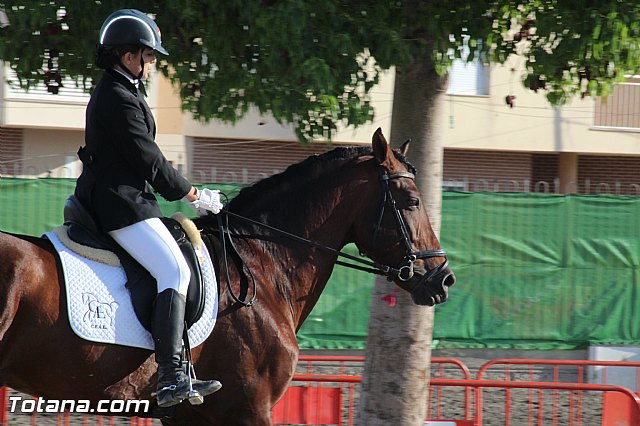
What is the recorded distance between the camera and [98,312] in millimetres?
4566

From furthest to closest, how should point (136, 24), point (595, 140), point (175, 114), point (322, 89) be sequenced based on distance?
1. point (595, 140)
2. point (175, 114)
3. point (322, 89)
4. point (136, 24)

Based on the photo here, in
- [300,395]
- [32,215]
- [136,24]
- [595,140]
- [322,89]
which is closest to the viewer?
[136,24]

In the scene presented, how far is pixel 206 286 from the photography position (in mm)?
4887

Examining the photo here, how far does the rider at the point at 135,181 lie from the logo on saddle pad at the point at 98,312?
0.22 m

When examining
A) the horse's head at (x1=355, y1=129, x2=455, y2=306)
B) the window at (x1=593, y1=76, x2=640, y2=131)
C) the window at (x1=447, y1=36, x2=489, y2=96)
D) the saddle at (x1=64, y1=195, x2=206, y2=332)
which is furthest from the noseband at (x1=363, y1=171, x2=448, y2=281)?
the window at (x1=593, y1=76, x2=640, y2=131)

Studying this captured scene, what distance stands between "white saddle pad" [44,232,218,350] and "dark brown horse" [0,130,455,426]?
5 cm

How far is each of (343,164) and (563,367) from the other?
7.71 meters

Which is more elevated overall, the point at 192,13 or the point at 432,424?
the point at 192,13

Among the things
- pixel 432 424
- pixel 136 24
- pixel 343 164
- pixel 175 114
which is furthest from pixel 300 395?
pixel 175 114

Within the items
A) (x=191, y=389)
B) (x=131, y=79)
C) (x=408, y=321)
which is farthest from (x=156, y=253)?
(x=408, y=321)

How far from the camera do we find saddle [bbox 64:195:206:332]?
4703mm

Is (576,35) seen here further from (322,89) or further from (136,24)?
(136,24)

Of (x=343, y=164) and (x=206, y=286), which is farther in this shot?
(x=343, y=164)

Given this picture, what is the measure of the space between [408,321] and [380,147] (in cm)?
189
